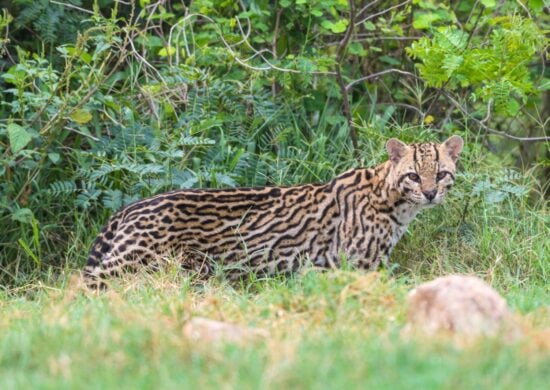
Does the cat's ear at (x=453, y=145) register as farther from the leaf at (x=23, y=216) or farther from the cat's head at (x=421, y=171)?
the leaf at (x=23, y=216)

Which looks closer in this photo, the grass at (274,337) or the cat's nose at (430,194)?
the grass at (274,337)

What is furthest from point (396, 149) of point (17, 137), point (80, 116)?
point (17, 137)

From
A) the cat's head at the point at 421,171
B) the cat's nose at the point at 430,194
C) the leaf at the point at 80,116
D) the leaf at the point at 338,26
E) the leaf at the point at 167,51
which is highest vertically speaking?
the leaf at the point at 338,26

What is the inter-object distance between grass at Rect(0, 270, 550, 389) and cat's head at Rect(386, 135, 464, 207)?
1.81 meters

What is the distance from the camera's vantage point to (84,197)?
959cm

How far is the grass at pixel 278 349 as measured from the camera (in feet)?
15.5

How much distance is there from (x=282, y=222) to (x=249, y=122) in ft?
6.54

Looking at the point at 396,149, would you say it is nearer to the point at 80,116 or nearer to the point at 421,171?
the point at 421,171

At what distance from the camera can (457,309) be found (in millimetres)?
5668

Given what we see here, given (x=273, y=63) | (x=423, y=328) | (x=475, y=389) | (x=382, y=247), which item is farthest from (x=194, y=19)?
(x=475, y=389)

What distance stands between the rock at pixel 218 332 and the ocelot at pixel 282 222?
274 cm

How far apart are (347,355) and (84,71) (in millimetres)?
5699

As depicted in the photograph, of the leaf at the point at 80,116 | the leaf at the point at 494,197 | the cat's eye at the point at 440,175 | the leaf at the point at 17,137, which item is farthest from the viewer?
the leaf at the point at 494,197

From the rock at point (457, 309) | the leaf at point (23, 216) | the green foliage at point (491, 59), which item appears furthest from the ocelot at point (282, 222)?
the rock at point (457, 309)
